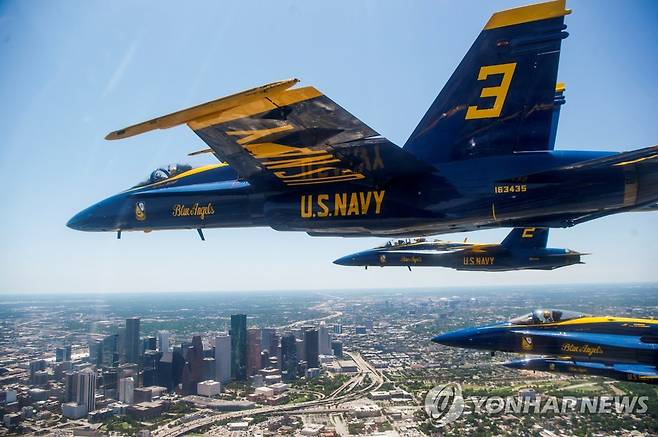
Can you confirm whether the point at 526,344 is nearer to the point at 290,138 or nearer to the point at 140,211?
the point at 290,138

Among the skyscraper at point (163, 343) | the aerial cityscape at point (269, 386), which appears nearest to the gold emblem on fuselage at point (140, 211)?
the aerial cityscape at point (269, 386)

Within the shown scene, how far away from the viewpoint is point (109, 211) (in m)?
7.96

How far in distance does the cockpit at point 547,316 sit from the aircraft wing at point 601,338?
14.9 inches

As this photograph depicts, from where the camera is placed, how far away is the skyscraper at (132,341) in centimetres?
3011

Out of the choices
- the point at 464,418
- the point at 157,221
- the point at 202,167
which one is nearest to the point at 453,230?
the point at 202,167

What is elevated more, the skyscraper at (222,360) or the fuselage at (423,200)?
the fuselage at (423,200)

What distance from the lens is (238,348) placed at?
3125 cm

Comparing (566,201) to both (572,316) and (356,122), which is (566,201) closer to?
(356,122)

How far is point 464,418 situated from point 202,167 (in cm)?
1718

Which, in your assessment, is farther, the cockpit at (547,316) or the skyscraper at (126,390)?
the skyscraper at (126,390)

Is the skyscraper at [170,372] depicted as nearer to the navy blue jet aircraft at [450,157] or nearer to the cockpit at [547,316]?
the cockpit at [547,316]

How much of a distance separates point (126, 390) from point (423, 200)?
24725mm

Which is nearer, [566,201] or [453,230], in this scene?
[566,201]

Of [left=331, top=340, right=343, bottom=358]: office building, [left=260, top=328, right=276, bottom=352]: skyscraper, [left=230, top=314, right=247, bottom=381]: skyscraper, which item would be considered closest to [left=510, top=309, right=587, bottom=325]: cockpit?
[left=230, top=314, right=247, bottom=381]: skyscraper
